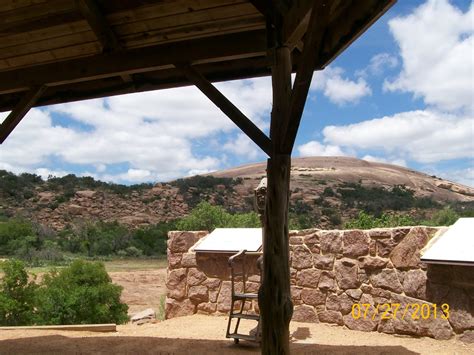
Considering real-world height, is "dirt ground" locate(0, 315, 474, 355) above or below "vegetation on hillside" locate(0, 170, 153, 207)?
below

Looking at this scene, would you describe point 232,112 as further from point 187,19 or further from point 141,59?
point 141,59

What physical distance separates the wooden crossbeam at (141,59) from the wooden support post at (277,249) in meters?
0.84

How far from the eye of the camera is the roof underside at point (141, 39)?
13.8ft

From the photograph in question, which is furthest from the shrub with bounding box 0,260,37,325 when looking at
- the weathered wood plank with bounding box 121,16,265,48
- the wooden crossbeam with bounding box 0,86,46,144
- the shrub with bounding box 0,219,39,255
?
the shrub with bounding box 0,219,39,255

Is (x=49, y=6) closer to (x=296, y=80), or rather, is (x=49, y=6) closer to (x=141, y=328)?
(x=296, y=80)

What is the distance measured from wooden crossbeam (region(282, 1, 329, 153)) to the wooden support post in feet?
0.58

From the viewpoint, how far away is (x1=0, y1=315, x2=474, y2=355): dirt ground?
16.2 feet

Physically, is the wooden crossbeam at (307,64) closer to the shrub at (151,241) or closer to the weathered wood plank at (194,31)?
the weathered wood plank at (194,31)

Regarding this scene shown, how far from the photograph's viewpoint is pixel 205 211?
1473 centimetres

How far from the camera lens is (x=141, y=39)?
Answer: 15.3 ft

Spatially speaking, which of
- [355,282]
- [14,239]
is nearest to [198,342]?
[355,282]

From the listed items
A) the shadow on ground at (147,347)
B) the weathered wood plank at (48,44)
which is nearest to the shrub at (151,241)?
the shadow on ground at (147,347)

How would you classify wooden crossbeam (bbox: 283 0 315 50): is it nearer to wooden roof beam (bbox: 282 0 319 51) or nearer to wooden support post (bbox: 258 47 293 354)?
wooden roof beam (bbox: 282 0 319 51)
